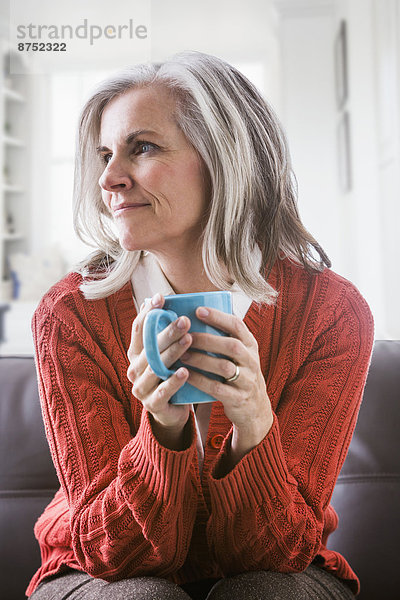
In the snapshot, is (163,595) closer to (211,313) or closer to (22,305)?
(211,313)

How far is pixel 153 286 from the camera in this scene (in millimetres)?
1041

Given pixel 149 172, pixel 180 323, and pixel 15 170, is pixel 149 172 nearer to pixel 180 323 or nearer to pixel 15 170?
pixel 180 323

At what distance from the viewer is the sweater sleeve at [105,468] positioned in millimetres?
828

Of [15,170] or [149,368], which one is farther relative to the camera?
[15,170]

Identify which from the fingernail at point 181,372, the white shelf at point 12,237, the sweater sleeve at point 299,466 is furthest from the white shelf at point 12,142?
the fingernail at point 181,372

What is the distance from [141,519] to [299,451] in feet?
0.81

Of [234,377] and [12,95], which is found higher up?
[12,95]

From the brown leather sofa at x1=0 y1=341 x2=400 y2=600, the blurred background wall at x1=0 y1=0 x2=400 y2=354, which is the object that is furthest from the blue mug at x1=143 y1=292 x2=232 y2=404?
the blurred background wall at x1=0 y1=0 x2=400 y2=354

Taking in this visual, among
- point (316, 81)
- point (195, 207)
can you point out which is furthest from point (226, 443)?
point (316, 81)

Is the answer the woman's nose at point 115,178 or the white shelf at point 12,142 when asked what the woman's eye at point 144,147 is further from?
the white shelf at point 12,142

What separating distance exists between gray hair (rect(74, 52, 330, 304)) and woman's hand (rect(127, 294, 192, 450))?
271mm

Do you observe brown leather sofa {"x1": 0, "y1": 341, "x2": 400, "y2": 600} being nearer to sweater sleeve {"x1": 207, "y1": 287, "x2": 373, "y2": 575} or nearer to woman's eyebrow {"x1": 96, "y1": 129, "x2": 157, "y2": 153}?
sweater sleeve {"x1": 207, "y1": 287, "x2": 373, "y2": 575}

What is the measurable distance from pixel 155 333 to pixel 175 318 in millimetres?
44

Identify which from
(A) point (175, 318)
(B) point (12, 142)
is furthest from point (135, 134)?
(B) point (12, 142)
